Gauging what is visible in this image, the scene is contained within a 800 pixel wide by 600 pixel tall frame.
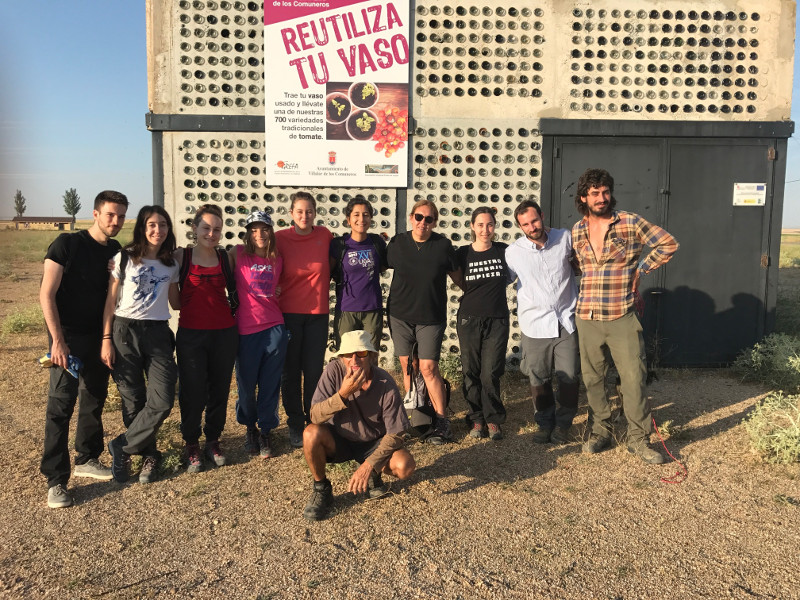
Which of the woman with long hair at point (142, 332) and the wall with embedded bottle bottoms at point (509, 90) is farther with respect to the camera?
the wall with embedded bottle bottoms at point (509, 90)

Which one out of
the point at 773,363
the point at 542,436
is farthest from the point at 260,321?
the point at 773,363

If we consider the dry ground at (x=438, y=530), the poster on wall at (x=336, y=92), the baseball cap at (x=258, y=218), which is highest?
the poster on wall at (x=336, y=92)

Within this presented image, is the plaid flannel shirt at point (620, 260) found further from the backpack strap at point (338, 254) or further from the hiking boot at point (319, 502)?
the hiking boot at point (319, 502)

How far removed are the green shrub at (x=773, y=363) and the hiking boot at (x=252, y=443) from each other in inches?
223

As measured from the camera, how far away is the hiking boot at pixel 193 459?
15.6ft

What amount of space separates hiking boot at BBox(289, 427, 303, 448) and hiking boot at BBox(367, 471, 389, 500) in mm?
1100

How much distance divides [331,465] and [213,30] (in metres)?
5.20

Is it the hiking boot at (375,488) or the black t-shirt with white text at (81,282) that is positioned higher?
the black t-shirt with white text at (81,282)

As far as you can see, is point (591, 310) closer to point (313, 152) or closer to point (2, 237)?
point (313, 152)

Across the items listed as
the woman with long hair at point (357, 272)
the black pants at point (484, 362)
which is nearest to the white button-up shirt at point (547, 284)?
the black pants at point (484, 362)

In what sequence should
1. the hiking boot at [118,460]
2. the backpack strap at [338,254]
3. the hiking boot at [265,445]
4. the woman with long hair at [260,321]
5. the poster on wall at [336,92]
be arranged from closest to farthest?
the hiking boot at [118,460] < the woman with long hair at [260,321] < the hiking boot at [265,445] < the backpack strap at [338,254] < the poster on wall at [336,92]

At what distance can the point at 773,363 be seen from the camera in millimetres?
7352

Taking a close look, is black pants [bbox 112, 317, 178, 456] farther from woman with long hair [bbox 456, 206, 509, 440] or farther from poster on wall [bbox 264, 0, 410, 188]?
poster on wall [bbox 264, 0, 410, 188]

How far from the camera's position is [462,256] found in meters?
5.45
